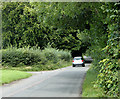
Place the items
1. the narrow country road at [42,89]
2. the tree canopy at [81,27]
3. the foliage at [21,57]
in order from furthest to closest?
1. the foliage at [21,57]
2. the narrow country road at [42,89]
3. the tree canopy at [81,27]

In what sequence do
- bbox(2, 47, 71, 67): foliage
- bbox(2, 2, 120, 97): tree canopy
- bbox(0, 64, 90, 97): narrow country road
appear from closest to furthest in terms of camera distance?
bbox(2, 2, 120, 97): tree canopy → bbox(0, 64, 90, 97): narrow country road → bbox(2, 47, 71, 67): foliage

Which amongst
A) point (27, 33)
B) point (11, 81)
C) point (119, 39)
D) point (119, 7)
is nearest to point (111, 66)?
point (119, 39)

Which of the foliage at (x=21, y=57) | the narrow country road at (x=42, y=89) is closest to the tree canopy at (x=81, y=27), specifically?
the narrow country road at (x=42, y=89)

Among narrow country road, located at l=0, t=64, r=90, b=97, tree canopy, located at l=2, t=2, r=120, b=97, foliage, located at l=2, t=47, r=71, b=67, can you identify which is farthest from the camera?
foliage, located at l=2, t=47, r=71, b=67

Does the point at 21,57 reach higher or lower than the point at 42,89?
lower

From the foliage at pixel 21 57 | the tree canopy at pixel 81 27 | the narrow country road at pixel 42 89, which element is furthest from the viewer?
the foliage at pixel 21 57

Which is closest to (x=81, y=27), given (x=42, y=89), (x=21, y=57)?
(x=42, y=89)

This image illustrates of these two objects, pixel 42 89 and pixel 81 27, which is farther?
pixel 81 27

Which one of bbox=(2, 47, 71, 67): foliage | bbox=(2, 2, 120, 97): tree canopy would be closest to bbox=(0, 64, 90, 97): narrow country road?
bbox=(2, 2, 120, 97): tree canopy

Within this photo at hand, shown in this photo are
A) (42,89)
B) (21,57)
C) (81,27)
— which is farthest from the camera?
(21,57)

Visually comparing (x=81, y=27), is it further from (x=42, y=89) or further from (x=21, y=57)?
(x=21, y=57)

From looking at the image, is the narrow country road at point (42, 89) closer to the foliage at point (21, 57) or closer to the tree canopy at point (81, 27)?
the tree canopy at point (81, 27)

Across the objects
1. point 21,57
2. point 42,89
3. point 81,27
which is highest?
point 81,27

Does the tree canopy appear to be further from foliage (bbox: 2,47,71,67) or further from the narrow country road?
foliage (bbox: 2,47,71,67)
